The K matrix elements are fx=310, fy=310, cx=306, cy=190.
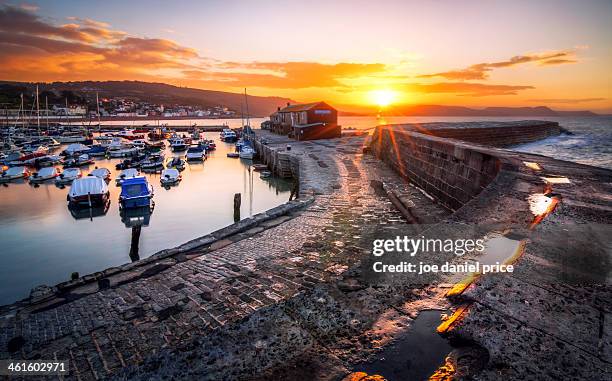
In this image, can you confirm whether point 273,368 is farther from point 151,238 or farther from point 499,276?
point 151,238

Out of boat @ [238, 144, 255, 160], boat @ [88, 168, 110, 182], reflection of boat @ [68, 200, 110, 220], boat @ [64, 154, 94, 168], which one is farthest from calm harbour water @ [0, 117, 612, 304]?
boat @ [238, 144, 255, 160]

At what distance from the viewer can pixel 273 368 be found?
338 cm

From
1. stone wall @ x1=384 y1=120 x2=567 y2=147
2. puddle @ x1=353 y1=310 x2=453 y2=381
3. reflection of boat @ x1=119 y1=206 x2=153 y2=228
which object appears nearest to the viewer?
puddle @ x1=353 y1=310 x2=453 y2=381

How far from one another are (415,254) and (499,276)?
1710 millimetres

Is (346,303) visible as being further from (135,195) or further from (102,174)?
(102,174)

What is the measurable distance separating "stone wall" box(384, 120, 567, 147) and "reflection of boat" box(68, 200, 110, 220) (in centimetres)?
2608

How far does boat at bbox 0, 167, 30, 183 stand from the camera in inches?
1264

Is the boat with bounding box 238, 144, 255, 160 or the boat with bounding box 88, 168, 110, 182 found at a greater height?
the boat with bounding box 238, 144, 255, 160

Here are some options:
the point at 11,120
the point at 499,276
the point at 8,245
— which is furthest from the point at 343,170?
the point at 11,120

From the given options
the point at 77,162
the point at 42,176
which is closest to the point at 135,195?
the point at 42,176

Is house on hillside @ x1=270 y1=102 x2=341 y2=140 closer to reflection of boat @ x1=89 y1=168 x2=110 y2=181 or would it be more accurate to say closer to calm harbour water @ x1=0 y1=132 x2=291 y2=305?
calm harbour water @ x1=0 y1=132 x2=291 y2=305

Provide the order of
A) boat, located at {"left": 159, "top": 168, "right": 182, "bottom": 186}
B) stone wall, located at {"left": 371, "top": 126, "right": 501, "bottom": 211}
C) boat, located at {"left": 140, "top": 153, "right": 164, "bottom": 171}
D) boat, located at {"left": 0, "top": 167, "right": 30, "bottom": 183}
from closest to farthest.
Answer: stone wall, located at {"left": 371, "top": 126, "right": 501, "bottom": 211}
boat, located at {"left": 159, "top": 168, "right": 182, "bottom": 186}
boat, located at {"left": 0, "top": 167, "right": 30, "bottom": 183}
boat, located at {"left": 140, "top": 153, "right": 164, "bottom": 171}

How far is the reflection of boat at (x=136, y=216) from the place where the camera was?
20.6m

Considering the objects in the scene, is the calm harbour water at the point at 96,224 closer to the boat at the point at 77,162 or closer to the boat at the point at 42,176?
the boat at the point at 42,176
